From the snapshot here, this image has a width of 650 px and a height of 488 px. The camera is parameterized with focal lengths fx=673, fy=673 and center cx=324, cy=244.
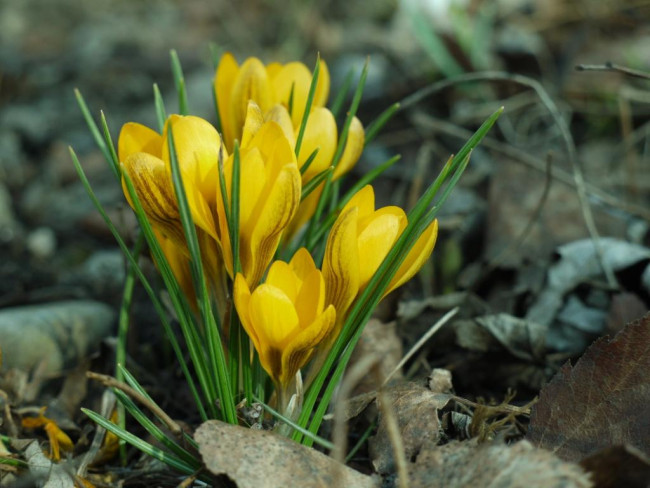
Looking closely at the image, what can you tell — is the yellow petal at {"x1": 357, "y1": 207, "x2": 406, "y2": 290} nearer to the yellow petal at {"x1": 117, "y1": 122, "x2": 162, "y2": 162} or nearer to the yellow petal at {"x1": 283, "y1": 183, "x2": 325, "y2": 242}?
the yellow petal at {"x1": 283, "y1": 183, "x2": 325, "y2": 242}

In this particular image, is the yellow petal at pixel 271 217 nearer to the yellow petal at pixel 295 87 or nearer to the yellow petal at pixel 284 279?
the yellow petal at pixel 284 279

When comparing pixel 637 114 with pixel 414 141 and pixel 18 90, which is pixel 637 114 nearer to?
pixel 414 141

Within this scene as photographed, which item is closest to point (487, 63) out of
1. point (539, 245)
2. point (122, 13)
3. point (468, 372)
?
point (539, 245)

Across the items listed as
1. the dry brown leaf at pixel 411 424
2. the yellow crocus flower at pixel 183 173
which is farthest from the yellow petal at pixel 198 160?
the dry brown leaf at pixel 411 424

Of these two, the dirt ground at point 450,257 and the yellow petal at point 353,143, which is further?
the yellow petal at point 353,143

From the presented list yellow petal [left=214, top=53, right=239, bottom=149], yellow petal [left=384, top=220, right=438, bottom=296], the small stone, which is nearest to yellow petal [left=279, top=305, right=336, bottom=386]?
yellow petal [left=384, top=220, right=438, bottom=296]

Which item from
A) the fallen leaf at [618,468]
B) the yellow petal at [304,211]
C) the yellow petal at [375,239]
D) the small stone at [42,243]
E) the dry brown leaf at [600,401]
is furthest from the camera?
the small stone at [42,243]

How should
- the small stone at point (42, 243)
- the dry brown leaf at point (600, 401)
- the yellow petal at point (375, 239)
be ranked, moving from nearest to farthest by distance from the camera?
the yellow petal at point (375, 239) < the dry brown leaf at point (600, 401) < the small stone at point (42, 243)

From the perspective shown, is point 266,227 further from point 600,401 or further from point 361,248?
point 600,401
